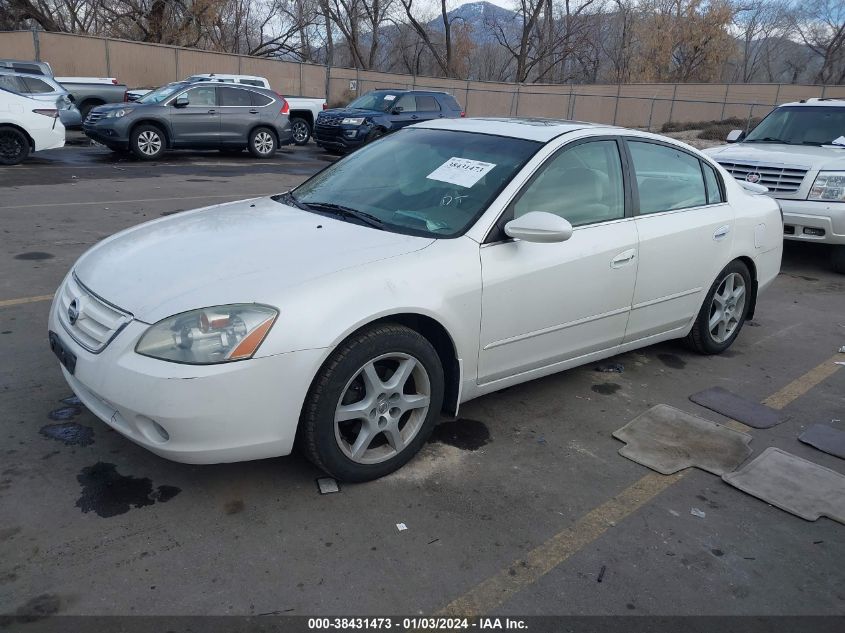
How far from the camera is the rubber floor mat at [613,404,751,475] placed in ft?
11.8

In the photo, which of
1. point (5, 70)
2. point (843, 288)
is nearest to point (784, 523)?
point (843, 288)

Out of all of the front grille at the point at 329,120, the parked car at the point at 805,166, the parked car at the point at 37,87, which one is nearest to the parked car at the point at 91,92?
the parked car at the point at 37,87

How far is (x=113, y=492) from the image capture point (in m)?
3.05

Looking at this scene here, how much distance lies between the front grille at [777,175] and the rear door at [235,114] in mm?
11359

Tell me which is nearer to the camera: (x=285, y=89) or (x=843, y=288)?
(x=843, y=288)

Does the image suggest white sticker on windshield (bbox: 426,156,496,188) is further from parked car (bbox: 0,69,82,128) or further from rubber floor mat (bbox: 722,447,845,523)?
parked car (bbox: 0,69,82,128)

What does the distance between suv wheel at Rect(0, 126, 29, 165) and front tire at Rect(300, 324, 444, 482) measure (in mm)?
11810

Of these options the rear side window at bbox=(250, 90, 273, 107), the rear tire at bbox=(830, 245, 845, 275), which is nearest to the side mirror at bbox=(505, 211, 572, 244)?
the rear tire at bbox=(830, 245, 845, 275)

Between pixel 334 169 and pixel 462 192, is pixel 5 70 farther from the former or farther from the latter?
pixel 462 192

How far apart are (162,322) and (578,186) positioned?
239 cm

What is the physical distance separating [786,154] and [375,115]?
10987mm

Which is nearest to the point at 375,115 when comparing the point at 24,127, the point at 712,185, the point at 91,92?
the point at 24,127

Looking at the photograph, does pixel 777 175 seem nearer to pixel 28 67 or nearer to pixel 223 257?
pixel 223 257

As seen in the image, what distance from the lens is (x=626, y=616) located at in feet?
8.28
